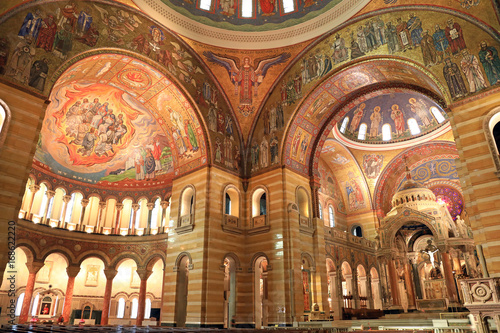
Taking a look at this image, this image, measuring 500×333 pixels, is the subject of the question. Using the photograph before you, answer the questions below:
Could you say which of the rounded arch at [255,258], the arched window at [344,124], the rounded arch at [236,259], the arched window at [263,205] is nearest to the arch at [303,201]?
the arched window at [263,205]

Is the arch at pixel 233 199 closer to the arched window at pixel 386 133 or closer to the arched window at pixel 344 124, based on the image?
the arched window at pixel 344 124

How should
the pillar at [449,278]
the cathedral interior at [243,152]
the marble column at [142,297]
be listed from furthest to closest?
the marble column at [142,297] < the pillar at [449,278] < the cathedral interior at [243,152]

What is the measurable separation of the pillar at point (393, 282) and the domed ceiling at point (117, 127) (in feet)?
45.8

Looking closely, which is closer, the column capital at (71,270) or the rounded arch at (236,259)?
the rounded arch at (236,259)

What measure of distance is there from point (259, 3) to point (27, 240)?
19557 mm

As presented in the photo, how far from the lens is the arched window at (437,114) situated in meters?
24.7

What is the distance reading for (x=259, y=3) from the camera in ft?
64.2

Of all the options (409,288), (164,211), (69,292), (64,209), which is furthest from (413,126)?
(69,292)

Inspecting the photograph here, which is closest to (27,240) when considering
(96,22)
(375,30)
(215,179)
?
(215,179)

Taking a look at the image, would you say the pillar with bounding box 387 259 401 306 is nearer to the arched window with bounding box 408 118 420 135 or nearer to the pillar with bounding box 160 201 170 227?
the arched window with bounding box 408 118 420 135

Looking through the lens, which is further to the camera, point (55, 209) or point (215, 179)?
point (55, 209)

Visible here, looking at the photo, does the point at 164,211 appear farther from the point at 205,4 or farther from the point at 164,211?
the point at 205,4

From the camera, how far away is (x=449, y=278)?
20109 millimetres

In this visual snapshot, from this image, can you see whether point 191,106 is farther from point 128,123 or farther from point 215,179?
point 128,123
